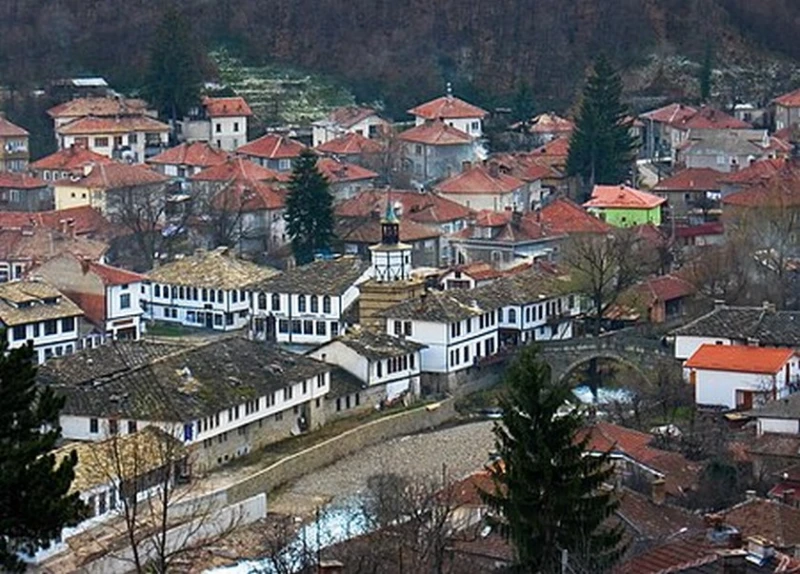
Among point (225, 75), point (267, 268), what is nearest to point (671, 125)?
point (225, 75)

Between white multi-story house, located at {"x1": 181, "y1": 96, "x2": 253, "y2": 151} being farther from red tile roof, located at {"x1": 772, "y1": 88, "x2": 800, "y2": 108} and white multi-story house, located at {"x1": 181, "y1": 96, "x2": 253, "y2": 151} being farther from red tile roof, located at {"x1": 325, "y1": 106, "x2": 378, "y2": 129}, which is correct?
red tile roof, located at {"x1": 772, "y1": 88, "x2": 800, "y2": 108}

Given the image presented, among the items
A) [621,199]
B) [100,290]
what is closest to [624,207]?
[621,199]

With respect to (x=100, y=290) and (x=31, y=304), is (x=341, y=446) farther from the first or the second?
(x=100, y=290)

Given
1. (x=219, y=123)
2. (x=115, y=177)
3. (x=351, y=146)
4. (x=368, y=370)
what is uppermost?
(x=368, y=370)

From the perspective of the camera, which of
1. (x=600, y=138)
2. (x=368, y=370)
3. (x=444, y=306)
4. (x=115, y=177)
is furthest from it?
(x=600, y=138)

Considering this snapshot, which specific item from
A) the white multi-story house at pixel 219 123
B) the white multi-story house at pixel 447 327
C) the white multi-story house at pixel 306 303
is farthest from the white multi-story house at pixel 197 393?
the white multi-story house at pixel 219 123

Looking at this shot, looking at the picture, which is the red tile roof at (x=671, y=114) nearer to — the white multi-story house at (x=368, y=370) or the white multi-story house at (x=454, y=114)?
the white multi-story house at (x=454, y=114)
